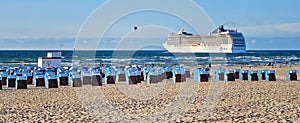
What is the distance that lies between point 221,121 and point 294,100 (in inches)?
174

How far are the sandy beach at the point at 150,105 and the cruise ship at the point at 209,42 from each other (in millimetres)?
69269

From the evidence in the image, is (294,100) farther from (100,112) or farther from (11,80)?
(11,80)

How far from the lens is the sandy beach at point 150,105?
32.8 feet

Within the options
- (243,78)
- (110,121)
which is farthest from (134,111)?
(243,78)

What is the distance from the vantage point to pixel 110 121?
953 centimetres

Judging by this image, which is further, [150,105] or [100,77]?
[100,77]

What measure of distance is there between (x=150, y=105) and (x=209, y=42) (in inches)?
3014

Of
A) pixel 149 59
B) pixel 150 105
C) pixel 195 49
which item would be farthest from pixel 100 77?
pixel 195 49

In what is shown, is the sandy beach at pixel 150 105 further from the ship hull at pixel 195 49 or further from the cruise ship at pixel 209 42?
the cruise ship at pixel 209 42

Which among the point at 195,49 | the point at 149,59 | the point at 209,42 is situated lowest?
the point at 149,59

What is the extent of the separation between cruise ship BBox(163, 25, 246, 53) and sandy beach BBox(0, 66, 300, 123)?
69.3 m

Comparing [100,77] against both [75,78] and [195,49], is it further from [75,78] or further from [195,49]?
[195,49]

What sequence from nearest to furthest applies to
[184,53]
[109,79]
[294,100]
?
[294,100] → [109,79] → [184,53]

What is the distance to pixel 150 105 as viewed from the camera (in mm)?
12336
